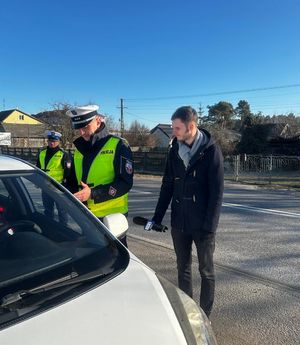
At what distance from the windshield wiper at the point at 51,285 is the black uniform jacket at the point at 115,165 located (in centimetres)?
142

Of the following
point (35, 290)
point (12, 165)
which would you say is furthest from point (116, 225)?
point (35, 290)

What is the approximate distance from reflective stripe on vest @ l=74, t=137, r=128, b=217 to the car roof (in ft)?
2.57

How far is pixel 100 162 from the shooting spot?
11.9 ft

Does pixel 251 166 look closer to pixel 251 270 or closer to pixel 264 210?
pixel 264 210

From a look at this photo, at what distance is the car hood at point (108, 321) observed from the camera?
5.41 feet

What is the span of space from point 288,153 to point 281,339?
31.3 m

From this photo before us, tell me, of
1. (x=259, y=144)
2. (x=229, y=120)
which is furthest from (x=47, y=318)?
(x=229, y=120)

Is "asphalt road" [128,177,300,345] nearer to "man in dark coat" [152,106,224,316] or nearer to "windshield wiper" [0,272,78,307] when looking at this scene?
"man in dark coat" [152,106,224,316]

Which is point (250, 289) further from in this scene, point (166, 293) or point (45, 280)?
point (45, 280)

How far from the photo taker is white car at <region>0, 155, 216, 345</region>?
1716 millimetres

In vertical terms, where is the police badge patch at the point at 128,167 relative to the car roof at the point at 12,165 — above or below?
below

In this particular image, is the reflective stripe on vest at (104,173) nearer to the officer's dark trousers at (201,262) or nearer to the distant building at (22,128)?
the officer's dark trousers at (201,262)

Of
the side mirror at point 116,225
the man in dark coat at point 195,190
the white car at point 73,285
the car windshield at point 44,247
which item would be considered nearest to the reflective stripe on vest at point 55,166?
the man in dark coat at point 195,190

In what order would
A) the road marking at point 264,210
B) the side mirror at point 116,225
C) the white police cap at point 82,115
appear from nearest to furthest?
the side mirror at point 116,225 → the white police cap at point 82,115 → the road marking at point 264,210
